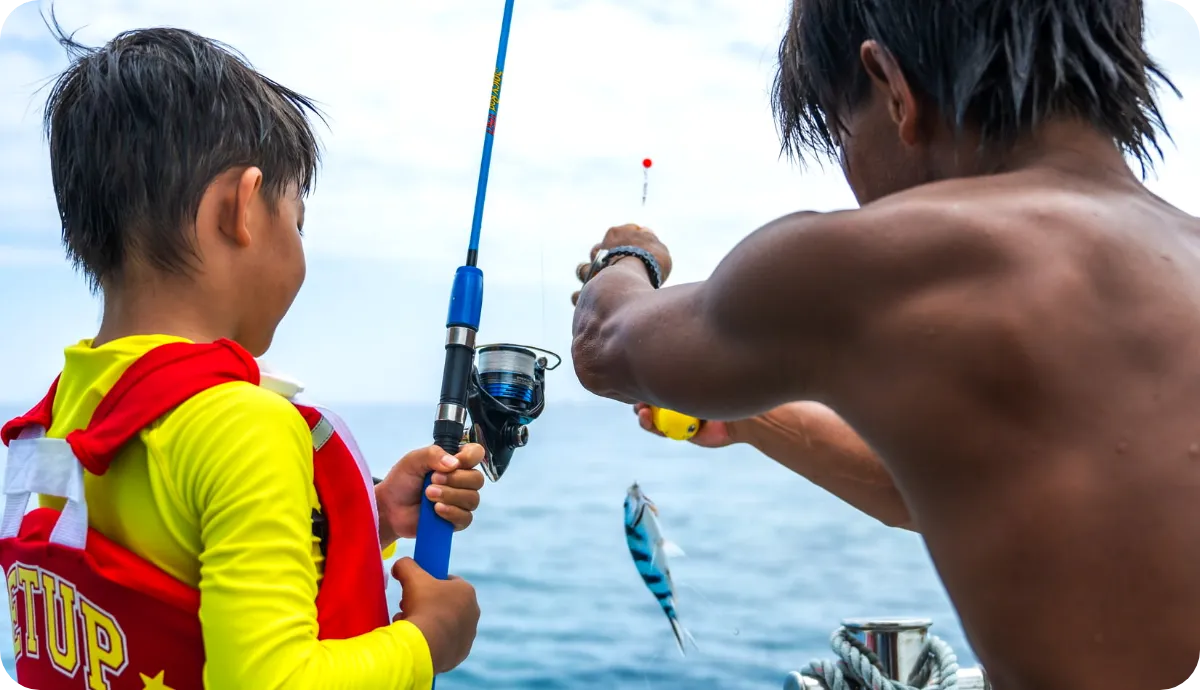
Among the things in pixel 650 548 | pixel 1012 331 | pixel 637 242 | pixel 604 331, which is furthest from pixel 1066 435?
pixel 650 548

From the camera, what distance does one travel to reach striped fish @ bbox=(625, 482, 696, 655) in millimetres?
2938

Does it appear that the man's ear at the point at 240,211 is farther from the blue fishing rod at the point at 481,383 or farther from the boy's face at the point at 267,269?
the blue fishing rod at the point at 481,383

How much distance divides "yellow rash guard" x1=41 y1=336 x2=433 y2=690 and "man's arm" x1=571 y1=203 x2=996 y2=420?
19.4 inches

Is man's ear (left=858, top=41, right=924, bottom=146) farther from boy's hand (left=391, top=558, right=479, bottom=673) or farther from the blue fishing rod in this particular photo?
boy's hand (left=391, top=558, right=479, bottom=673)

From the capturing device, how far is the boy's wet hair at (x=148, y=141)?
154 cm

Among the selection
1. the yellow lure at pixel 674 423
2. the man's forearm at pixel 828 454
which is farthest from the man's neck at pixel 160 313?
the man's forearm at pixel 828 454

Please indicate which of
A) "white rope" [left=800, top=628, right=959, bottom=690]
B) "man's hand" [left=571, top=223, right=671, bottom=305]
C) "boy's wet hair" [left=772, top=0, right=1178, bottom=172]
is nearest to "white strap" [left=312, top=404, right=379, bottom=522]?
"man's hand" [left=571, top=223, right=671, bottom=305]

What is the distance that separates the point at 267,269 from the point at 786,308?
0.81 m

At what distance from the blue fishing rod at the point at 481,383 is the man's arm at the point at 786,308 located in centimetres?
38

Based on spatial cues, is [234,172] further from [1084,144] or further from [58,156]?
[1084,144]

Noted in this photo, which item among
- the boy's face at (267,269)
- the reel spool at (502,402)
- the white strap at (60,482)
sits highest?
the boy's face at (267,269)

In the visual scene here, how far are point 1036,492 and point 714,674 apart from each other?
6263 millimetres

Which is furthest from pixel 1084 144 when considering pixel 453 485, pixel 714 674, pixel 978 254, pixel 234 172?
pixel 714 674

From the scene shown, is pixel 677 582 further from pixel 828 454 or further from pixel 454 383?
pixel 454 383
